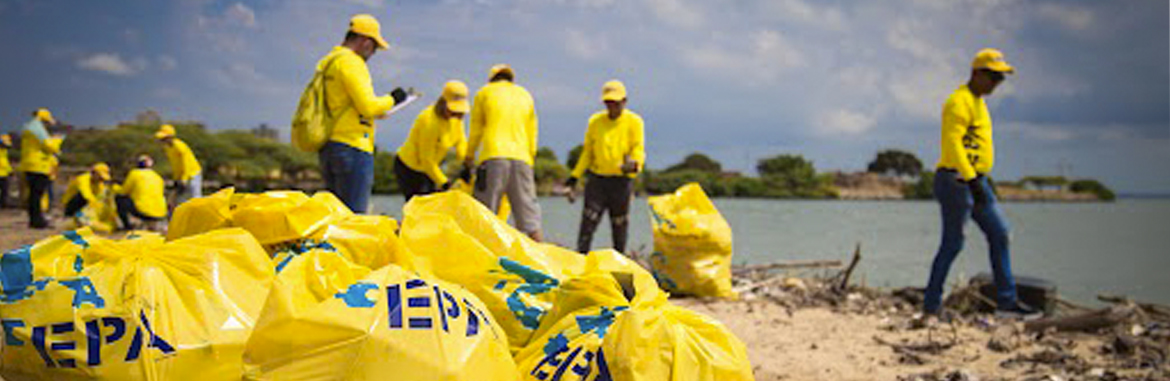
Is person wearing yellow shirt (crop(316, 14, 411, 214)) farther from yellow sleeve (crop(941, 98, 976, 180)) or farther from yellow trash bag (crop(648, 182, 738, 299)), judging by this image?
yellow sleeve (crop(941, 98, 976, 180))

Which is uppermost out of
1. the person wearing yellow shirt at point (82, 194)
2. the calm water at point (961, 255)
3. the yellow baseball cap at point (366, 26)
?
the yellow baseball cap at point (366, 26)

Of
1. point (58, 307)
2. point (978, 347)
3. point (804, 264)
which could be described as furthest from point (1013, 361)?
point (58, 307)

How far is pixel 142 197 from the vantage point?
10211mm

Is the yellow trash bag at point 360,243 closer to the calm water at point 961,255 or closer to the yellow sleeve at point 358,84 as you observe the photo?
the yellow sleeve at point 358,84

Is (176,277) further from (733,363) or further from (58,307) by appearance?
(733,363)

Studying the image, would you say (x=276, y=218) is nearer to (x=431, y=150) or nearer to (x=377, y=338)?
(x=377, y=338)

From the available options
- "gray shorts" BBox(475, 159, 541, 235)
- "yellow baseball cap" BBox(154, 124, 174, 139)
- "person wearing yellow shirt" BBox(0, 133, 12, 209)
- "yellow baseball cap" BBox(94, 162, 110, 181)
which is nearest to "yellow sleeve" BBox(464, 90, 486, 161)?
"gray shorts" BBox(475, 159, 541, 235)

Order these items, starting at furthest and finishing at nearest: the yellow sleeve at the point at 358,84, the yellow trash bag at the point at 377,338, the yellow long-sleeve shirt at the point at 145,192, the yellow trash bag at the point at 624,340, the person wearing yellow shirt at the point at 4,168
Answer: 1. the person wearing yellow shirt at the point at 4,168
2. the yellow long-sleeve shirt at the point at 145,192
3. the yellow sleeve at the point at 358,84
4. the yellow trash bag at the point at 624,340
5. the yellow trash bag at the point at 377,338

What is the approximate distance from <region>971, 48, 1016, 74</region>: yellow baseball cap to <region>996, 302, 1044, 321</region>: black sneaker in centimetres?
171

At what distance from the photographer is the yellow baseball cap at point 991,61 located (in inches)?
197

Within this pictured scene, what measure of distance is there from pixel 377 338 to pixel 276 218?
890 millimetres

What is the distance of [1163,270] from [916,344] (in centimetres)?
889

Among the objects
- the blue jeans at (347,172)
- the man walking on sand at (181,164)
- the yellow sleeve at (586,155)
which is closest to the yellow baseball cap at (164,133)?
the man walking on sand at (181,164)

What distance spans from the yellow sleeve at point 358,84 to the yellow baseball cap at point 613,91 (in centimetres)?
259
